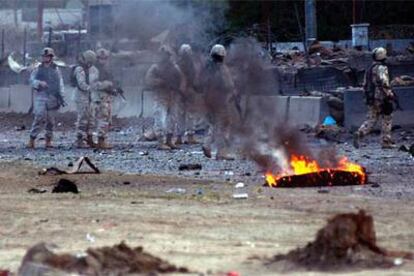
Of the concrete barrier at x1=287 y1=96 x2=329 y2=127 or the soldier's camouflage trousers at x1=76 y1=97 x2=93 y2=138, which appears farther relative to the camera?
the concrete barrier at x1=287 y1=96 x2=329 y2=127

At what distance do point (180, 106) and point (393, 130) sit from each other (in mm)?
4950

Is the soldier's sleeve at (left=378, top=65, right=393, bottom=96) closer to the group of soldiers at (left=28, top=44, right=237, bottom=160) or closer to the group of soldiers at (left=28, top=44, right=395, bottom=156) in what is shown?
the group of soldiers at (left=28, top=44, right=395, bottom=156)

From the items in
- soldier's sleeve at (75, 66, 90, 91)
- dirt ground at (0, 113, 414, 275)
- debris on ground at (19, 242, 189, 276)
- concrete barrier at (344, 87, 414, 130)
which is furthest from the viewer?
concrete barrier at (344, 87, 414, 130)

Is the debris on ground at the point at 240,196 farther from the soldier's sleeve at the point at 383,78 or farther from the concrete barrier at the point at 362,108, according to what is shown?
the concrete barrier at the point at 362,108

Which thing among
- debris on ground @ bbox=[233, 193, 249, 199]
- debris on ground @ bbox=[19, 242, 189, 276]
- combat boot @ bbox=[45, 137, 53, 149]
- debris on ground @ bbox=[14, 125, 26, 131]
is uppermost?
debris on ground @ bbox=[19, 242, 189, 276]

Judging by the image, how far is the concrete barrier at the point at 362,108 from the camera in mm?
27766

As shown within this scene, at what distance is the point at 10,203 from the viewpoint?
627 inches

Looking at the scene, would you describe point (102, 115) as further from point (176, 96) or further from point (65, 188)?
point (65, 188)

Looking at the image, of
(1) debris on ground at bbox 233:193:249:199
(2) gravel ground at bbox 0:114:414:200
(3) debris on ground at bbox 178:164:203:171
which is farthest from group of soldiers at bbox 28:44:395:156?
(1) debris on ground at bbox 233:193:249:199

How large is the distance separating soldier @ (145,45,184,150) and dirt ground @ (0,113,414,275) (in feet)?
13.3

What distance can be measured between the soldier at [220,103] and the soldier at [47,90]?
15.0 ft

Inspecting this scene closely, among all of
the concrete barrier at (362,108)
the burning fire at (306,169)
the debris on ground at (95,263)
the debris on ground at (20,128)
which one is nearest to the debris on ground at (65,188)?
the burning fire at (306,169)

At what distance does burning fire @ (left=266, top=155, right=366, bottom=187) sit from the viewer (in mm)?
17438

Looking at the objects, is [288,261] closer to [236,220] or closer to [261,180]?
[236,220]
